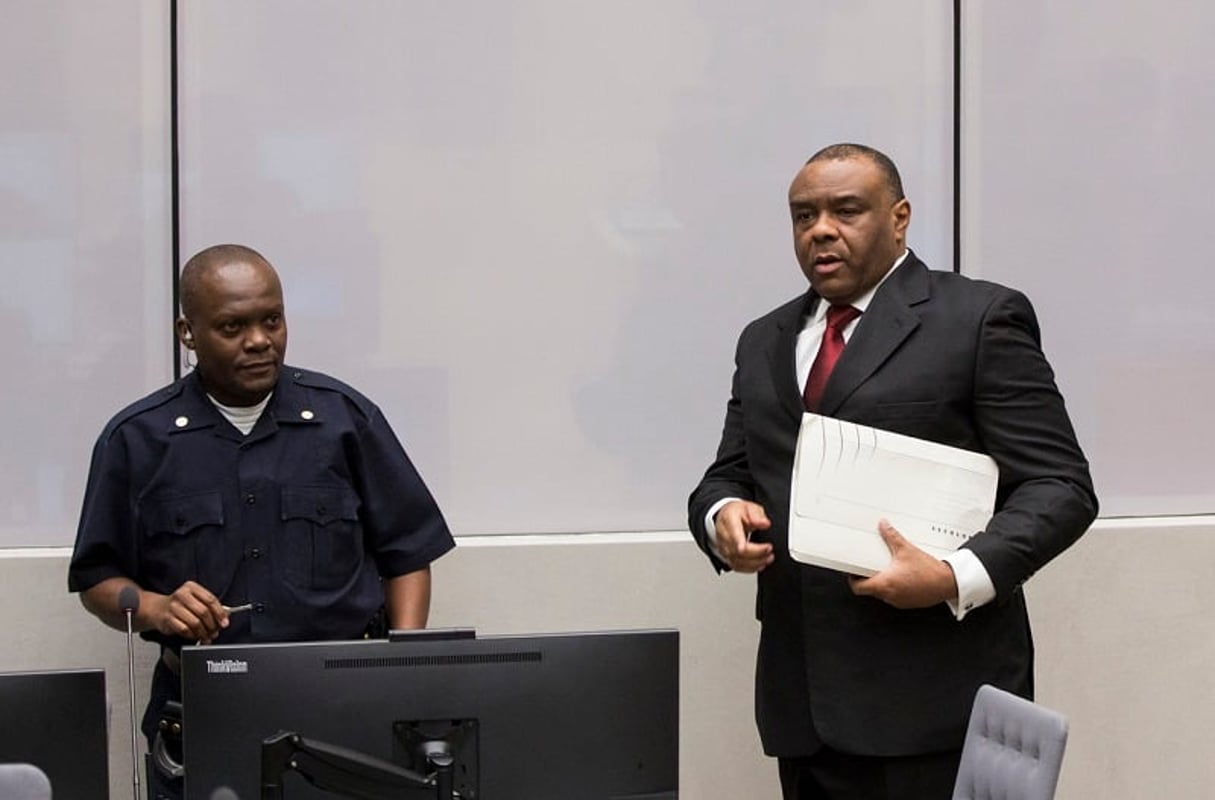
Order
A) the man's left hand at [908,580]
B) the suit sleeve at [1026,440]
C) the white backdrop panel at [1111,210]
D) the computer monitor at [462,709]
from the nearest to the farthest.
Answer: the computer monitor at [462,709]
the man's left hand at [908,580]
the suit sleeve at [1026,440]
the white backdrop panel at [1111,210]

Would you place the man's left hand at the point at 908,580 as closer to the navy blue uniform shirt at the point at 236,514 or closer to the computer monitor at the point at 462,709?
the computer monitor at the point at 462,709

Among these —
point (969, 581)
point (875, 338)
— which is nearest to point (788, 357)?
point (875, 338)

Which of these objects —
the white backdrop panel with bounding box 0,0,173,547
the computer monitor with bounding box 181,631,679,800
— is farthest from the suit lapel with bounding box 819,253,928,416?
the white backdrop panel with bounding box 0,0,173,547

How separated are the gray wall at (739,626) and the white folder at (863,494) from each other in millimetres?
1365

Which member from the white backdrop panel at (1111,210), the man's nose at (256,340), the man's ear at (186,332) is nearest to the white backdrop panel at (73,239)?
the man's ear at (186,332)

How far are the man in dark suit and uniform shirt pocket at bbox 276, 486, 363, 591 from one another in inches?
29.3

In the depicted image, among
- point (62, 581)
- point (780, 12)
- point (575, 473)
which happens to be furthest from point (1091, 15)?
point (62, 581)

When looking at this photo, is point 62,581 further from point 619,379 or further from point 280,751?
point 280,751

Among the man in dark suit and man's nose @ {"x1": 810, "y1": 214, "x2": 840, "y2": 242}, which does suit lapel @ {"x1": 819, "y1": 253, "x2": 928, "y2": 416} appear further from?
man's nose @ {"x1": 810, "y1": 214, "x2": 840, "y2": 242}

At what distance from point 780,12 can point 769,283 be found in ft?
2.30

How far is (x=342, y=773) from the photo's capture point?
1.96m

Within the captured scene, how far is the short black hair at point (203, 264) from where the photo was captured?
10.1 ft

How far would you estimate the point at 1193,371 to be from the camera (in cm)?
434

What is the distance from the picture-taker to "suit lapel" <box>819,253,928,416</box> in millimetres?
2838
